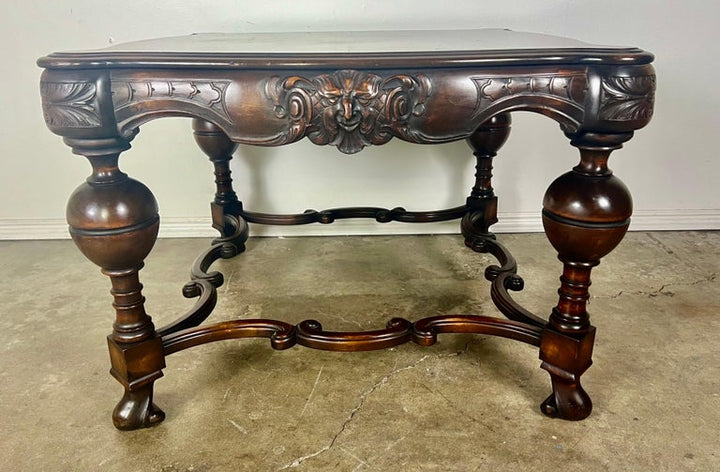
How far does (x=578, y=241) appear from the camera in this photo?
925mm

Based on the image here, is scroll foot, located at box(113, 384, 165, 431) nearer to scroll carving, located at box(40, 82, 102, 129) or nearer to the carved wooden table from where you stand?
the carved wooden table

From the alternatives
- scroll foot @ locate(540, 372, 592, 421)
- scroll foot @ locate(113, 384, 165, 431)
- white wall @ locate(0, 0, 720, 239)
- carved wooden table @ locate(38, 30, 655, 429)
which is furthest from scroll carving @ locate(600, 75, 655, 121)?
white wall @ locate(0, 0, 720, 239)

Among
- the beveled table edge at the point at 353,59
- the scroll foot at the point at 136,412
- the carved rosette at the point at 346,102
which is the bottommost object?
the scroll foot at the point at 136,412

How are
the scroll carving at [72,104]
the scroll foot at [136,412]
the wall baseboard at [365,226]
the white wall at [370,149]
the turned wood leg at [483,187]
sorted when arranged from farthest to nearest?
the wall baseboard at [365,226]
the white wall at [370,149]
the turned wood leg at [483,187]
the scroll foot at [136,412]
the scroll carving at [72,104]

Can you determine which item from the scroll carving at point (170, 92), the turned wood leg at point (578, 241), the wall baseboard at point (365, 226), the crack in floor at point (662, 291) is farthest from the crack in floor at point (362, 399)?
the wall baseboard at point (365, 226)

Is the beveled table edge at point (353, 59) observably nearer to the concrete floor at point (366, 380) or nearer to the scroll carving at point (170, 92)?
the scroll carving at point (170, 92)

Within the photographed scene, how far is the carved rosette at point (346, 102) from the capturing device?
0.86 meters

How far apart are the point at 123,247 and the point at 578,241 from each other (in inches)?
29.1

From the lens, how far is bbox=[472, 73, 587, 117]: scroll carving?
87 cm

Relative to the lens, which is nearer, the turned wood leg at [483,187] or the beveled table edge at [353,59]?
the beveled table edge at [353,59]

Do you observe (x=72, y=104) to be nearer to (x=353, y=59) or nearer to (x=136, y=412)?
(x=353, y=59)

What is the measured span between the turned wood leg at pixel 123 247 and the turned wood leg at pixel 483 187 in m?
0.99

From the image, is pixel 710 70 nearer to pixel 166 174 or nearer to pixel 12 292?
pixel 166 174

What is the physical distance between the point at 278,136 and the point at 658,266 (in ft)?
4.30
